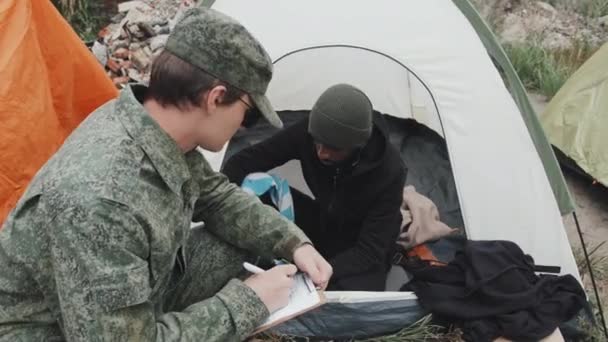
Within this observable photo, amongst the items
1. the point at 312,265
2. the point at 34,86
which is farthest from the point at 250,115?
the point at 34,86

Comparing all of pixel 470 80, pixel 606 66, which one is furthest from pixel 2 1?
pixel 606 66

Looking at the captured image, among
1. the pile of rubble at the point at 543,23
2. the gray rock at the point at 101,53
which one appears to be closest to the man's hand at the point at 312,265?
the gray rock at the point at 101,53

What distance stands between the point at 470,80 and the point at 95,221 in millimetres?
1640

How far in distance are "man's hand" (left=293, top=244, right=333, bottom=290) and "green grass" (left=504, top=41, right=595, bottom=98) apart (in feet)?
9.18

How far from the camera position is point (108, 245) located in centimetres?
124

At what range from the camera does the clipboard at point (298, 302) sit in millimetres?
1568

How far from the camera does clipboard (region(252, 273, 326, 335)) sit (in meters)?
1.57

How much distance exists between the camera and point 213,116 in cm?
140

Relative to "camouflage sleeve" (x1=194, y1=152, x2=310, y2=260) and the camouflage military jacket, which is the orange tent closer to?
"camouflage sleeve" (x1=194, y1=152, x2=310, y2=260)

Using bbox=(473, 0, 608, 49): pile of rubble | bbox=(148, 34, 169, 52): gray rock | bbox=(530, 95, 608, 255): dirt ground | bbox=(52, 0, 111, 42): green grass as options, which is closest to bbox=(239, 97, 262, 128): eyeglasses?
bbox=(530, 95, 608, 255): dirt ground

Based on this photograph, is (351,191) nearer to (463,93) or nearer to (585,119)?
(463,93)

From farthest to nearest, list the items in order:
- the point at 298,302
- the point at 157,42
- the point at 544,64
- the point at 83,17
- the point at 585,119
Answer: the point at 83,17 < the point at 544,64 < the point at 157,42 < the point at 585,119 < the point at 298,302

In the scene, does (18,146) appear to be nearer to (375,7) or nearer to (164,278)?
(164,278)

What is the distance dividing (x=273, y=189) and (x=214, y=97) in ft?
3.42
